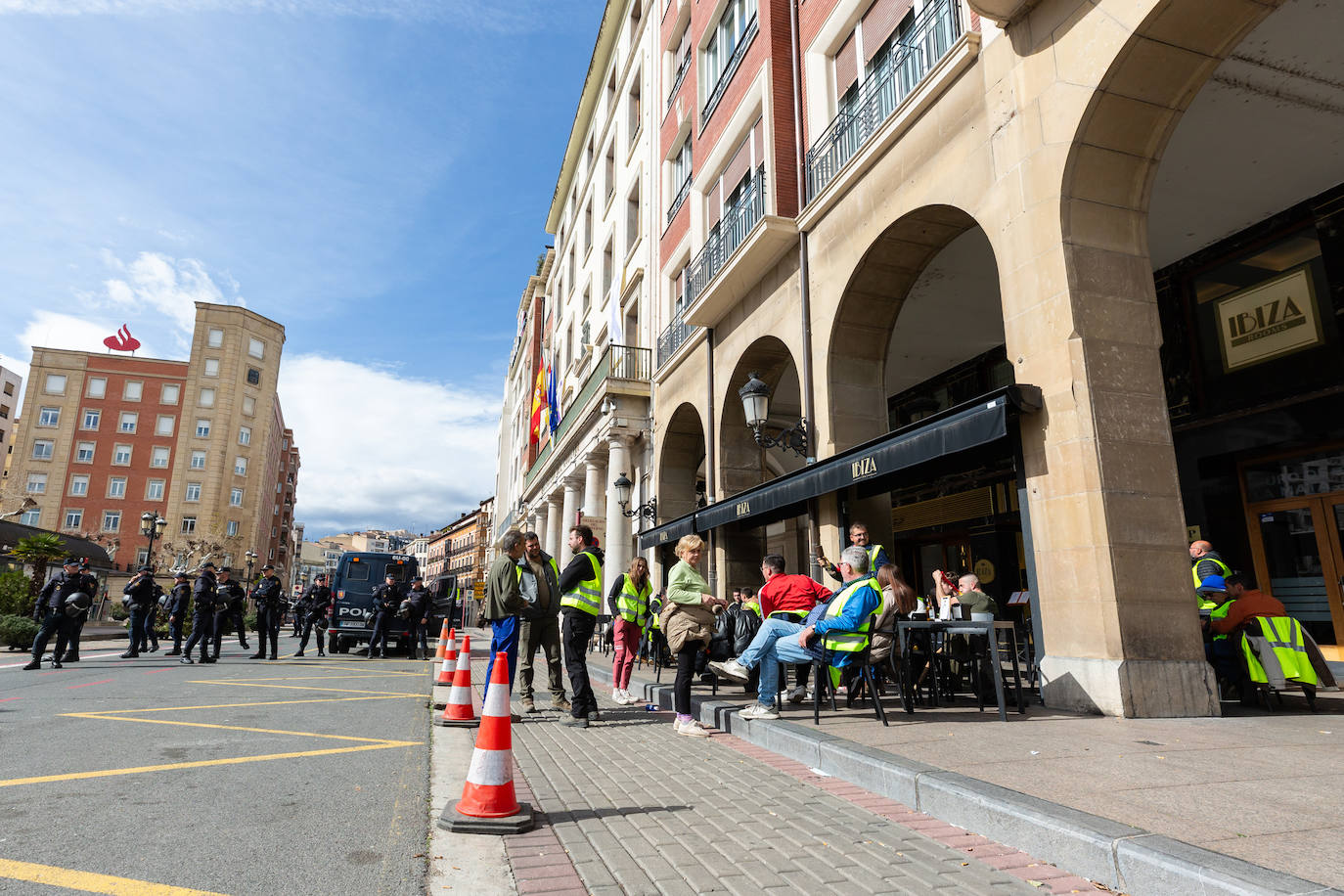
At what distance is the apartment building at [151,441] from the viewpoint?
62969 mm

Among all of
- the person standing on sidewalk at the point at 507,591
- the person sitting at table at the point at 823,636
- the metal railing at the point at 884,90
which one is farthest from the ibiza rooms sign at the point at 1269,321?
the person standing on sidewalk at the point at 507,591

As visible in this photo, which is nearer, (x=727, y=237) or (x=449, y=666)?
(x=449, y=666)

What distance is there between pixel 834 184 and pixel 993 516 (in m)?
7.14

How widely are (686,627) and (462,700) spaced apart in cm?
221

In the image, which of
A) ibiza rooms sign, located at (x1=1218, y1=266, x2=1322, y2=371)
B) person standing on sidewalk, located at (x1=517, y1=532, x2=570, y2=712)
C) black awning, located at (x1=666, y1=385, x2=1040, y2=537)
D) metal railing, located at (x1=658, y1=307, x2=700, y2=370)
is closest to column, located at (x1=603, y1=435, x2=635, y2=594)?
metal railing, located at (x1=658, y1=307, x2=700, y2=370)

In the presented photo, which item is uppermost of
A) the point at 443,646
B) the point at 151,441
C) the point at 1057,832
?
the point at 151,441

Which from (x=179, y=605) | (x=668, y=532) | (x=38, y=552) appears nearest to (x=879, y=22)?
(x=668, y=532)

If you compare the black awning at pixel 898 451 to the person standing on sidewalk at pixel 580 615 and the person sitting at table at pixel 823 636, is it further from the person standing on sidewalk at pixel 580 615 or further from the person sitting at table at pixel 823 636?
the person standing on sidewalk at pixel 580 615

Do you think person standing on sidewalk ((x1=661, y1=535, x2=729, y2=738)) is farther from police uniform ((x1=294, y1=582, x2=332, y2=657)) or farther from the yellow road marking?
police uniform ((x1=294, y1=582, x2=332, y2=657))

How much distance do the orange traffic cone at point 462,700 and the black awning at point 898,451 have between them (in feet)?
15.2

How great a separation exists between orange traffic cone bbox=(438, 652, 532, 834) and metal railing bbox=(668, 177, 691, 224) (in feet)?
52.2

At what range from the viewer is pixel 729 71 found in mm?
15227

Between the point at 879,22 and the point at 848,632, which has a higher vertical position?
the point at 879,22

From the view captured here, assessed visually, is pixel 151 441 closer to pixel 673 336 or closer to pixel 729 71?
pixel 673 336
